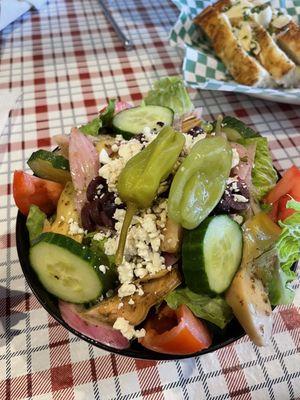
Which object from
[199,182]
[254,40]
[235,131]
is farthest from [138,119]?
[254,40]

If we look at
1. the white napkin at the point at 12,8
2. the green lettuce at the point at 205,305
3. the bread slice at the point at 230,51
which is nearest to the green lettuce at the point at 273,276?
the green lettuce at the point at 205,305

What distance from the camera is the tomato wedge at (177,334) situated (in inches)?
31.6

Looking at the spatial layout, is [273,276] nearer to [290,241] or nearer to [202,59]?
[290,241]

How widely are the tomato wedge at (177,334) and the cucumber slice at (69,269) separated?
0.13 metres

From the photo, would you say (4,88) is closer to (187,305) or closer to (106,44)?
(106,44)

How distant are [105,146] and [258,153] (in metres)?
0.42

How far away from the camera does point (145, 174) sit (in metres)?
0.86

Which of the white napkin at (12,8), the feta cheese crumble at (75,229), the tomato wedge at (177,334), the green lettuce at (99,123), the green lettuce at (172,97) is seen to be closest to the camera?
the tomato wedge at (177,334)

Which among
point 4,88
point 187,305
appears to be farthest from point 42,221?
point 4,88

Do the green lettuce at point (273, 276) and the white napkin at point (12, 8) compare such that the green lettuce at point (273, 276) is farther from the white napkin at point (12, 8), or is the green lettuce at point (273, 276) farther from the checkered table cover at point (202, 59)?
the white napkin at point (12, 8)

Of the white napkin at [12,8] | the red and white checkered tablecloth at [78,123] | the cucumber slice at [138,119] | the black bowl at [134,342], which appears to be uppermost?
the cucumber slice at [138,119]

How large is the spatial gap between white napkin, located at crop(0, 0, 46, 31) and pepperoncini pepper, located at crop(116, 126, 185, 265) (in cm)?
173

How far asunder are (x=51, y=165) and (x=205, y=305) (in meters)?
0.51

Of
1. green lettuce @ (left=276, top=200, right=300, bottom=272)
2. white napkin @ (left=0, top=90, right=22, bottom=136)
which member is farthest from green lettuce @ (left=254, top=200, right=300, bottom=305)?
white napkin @ (left=0, top=90, right=22, bottom=136)
